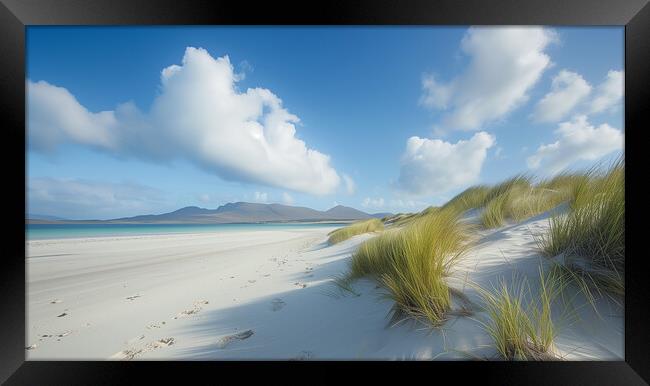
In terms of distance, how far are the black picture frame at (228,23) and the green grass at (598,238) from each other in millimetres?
85

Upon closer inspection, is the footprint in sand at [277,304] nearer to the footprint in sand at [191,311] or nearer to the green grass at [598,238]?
the footprint in sand at [191,311]

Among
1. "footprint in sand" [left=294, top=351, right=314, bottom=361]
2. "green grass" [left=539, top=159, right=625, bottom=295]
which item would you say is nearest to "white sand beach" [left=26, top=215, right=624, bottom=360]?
"footprint in sand" [left=294, top=351, right=314, bottom=361]

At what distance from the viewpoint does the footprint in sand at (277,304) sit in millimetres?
1750

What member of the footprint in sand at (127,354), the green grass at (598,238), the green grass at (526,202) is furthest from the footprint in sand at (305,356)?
the green grass at (526,202)

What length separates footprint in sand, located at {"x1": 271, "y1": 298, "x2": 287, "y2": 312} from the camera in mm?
1750

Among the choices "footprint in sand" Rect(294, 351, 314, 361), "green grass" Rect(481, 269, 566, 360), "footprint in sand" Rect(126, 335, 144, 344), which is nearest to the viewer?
"green grass" Rect(481, 269, 566, 360)

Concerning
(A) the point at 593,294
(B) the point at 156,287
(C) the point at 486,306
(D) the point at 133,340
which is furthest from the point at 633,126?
(B) the point at 156,287

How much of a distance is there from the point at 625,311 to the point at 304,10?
2.63 meters

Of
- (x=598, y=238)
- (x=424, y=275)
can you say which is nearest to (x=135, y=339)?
(x=424, y=275)

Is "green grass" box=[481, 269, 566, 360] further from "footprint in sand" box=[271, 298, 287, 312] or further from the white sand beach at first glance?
"footprint in sand" box=[271, 298, 287, 312]

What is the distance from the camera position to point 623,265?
1.25 meters

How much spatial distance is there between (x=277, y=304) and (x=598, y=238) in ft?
7.41

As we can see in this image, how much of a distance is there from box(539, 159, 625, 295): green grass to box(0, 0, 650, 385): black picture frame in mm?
85

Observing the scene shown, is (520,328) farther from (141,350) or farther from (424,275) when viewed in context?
(141,350)
